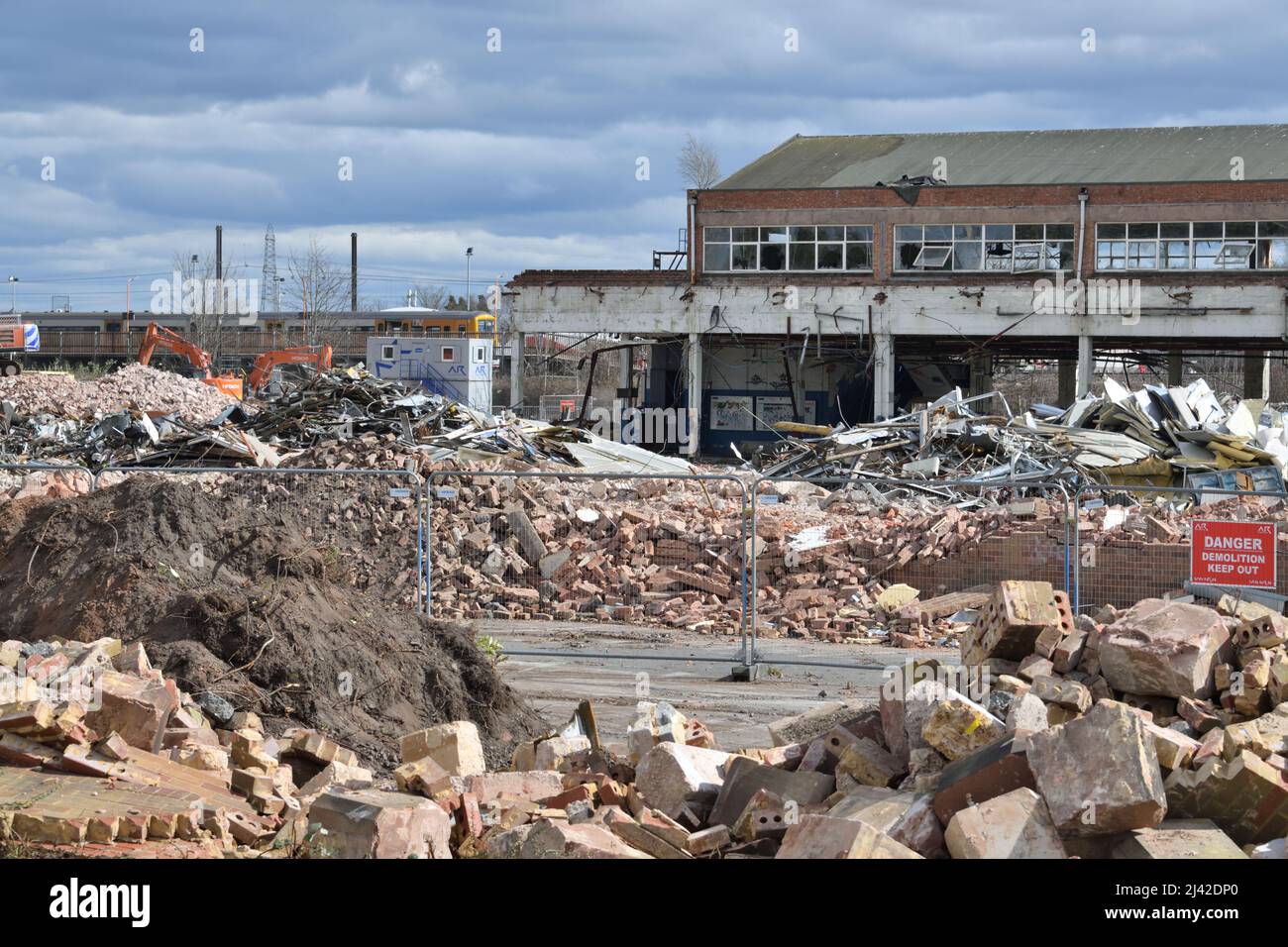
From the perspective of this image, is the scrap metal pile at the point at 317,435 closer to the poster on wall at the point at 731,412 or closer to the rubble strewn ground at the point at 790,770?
the rubble strewn ground at the point at 790,770

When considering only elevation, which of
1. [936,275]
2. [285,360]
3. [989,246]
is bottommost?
[285,360]

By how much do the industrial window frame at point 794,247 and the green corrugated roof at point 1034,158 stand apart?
8.61 ft

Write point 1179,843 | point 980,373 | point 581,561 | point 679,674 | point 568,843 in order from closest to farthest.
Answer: point 1179,843, point 568,843, point 679,674, point 581,561, point 980,373

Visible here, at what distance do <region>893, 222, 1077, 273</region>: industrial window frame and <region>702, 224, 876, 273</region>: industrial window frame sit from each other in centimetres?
125

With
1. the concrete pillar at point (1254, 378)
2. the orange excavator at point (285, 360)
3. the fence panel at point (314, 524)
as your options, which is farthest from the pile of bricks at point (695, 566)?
the concrete pillar at point (1254, 378)

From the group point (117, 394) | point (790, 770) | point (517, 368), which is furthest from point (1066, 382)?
point (790, 770)

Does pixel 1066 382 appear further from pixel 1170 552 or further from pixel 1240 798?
pixel 1240 798

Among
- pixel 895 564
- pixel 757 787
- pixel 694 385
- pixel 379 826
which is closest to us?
pixel 379 826

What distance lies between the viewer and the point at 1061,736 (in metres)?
6.92

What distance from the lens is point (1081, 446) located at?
25.9 metres

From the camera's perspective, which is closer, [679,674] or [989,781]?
[989,781]

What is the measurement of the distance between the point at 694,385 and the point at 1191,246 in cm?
1655

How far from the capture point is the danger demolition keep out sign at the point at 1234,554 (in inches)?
492
